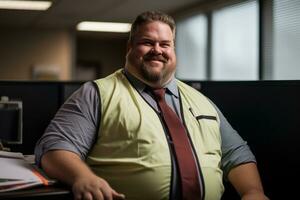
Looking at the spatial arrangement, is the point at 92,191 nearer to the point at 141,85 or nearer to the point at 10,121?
the point at 141,85

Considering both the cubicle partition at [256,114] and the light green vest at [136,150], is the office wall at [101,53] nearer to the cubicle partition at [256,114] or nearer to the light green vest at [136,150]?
the cubicle partition at [256,114]

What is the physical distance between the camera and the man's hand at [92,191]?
1.09 meters

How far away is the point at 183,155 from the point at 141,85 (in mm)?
282

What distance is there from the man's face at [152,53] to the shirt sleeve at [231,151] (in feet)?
0.90

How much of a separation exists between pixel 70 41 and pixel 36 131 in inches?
220

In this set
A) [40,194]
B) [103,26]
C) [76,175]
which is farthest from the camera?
[103,26]

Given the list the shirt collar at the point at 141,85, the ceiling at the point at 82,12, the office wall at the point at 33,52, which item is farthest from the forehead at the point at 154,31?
the office wall at the point at 33,52

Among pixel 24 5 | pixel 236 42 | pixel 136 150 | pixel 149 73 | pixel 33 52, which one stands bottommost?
pixel 136 150

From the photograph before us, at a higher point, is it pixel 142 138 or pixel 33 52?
pixel 33 52

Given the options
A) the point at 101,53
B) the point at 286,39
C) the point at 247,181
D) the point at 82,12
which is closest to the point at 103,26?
the point at 82,12

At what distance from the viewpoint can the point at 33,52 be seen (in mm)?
7012

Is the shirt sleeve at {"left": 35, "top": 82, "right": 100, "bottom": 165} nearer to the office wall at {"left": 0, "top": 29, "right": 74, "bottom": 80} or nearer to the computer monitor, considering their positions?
the computer monitor

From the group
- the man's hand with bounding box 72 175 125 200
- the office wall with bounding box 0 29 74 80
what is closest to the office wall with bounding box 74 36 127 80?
the office wall with bounding box 0 29 74 80

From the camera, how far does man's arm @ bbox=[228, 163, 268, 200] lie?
1379 mm
